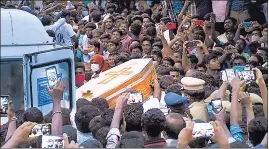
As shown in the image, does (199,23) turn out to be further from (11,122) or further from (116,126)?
(11,122)

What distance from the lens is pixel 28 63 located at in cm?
623

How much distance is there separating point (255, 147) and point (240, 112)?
0.79m

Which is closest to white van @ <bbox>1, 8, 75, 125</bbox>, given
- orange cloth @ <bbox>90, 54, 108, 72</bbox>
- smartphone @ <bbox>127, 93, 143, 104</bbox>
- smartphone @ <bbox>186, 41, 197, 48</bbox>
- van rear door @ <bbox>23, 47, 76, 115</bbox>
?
van rear door @ <bbox>23, 47, 76, 115</bbox>

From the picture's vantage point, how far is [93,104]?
22.9ft

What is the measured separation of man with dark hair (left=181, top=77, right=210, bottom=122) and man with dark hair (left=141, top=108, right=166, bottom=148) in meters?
1.20

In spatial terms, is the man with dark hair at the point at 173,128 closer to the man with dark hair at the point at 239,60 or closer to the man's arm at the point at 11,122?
the man's arm at the point at 11,122

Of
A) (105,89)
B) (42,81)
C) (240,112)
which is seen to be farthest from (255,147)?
(105,89)

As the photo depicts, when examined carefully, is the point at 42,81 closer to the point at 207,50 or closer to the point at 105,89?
the point at 105,89

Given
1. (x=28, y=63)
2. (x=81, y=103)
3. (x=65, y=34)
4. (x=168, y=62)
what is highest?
(x=28, y=63)

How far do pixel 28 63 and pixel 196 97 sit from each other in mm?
1686

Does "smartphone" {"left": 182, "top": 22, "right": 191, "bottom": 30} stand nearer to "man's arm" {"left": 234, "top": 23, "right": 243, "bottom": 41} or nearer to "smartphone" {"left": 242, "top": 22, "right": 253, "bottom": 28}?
"man's arm" {"left": 234, "top": 23, "right": 243, "bottom": 41}

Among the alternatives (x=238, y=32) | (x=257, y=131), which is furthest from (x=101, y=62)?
(x=257, y=131)

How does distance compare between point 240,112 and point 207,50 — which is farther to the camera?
point 207,50

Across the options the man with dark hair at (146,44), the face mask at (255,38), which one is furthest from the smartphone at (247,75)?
the face mask at (255,38)
